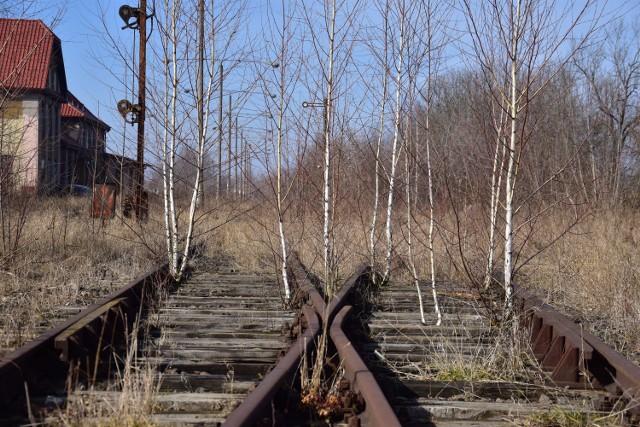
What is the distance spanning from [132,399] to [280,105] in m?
5.50

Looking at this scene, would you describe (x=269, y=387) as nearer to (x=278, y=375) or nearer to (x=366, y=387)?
(x=278, y=375)

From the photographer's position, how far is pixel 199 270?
1194cm

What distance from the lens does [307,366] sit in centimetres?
519

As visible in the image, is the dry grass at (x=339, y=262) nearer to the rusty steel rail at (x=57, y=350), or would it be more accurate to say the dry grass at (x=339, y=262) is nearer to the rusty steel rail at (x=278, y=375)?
the rusty steel rail at (x=57, y=350)

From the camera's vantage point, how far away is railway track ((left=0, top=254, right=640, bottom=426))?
4266 mm

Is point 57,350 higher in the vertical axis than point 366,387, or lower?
higher

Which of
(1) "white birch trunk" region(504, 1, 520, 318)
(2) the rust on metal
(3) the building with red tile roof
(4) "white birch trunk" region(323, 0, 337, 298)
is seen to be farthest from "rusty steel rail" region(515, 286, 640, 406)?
(3) the building with red tile roof

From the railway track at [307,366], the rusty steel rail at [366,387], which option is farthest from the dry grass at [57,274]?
the rusty steel rail at [366,387]

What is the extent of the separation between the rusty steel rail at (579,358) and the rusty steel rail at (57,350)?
3080 millimetres

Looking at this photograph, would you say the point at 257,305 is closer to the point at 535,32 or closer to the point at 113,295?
the point at 113,295

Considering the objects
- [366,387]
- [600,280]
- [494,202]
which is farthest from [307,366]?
[600,280]

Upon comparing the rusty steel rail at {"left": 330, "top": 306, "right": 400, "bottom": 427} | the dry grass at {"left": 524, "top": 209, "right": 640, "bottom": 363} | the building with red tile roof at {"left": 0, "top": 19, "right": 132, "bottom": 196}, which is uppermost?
the building with red tile roof at {"left": 0, "top": 19, "right": 132, "bottom": 196}

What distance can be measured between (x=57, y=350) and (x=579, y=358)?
3598mm

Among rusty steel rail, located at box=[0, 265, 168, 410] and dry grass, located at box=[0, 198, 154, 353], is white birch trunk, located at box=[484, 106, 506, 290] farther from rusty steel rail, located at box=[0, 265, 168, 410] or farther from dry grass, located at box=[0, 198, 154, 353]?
dry grass, located at box=[0, 198, 154, 353]
